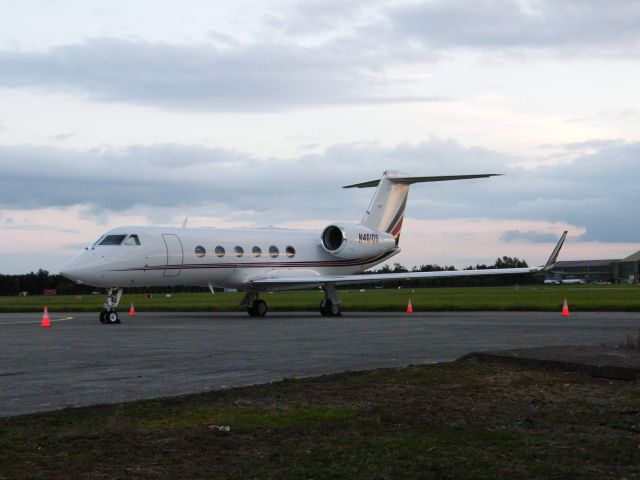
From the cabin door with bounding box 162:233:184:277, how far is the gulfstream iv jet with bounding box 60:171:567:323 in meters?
0.03

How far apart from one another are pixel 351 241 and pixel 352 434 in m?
26.0

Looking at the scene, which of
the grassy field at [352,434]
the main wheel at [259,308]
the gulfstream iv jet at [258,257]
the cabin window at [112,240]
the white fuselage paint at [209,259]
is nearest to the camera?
the grassy field at [352,434]

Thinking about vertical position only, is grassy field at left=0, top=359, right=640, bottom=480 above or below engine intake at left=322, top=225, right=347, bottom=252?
below

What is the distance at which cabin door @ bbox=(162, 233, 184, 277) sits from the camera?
92.3 ft

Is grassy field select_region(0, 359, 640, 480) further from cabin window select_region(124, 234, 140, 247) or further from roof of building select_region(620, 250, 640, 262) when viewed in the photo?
roof of building select_region(620, 250, 640, 262)

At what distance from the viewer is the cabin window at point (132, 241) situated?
27.2m

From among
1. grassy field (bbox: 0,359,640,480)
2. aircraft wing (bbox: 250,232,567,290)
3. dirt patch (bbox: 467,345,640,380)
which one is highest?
aircraft wing (bbox: 250,232,567,290)

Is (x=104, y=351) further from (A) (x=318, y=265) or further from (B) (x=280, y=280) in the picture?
(A) (x=318, y=265)

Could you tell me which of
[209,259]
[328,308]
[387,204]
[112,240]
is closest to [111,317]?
[112,240]

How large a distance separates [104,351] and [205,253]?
46.7 feet

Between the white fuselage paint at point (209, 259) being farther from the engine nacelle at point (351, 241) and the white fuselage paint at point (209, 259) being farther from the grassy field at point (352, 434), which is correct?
the grassy field at point (352, 434)

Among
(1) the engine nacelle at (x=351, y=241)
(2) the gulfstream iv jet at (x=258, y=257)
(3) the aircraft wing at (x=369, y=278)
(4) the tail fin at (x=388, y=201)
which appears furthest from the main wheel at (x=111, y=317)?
(4) the tail fin at (x=388, y=201)

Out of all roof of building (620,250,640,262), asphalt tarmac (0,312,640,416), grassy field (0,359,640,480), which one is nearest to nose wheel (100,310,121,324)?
asphalt tarmac (0,312,640,416)

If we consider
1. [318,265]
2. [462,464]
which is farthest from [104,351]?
[318,265]
